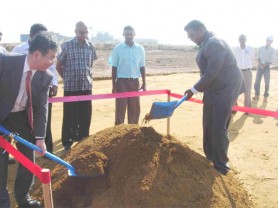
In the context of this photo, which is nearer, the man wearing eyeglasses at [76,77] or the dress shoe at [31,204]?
the dress shoe at [31,204]

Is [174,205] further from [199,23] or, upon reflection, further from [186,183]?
[199,23]

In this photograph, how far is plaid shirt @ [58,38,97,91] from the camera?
202 inches

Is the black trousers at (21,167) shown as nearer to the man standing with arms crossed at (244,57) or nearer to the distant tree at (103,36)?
the man standing with arms crossed at (244,57)

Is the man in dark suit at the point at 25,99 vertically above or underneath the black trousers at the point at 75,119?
above

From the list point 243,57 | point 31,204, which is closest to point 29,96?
point 31,204

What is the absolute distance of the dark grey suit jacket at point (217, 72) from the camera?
390 cm

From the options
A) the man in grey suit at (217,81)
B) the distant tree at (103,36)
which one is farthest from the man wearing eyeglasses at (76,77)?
the distant tree at (103,36)

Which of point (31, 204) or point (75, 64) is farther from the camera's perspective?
point (75, 64)

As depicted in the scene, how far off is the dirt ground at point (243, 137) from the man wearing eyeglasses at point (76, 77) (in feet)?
1.45

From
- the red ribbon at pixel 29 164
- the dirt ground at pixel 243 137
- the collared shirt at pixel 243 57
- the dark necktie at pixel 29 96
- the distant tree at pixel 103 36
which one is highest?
the distant tree at pixel 103 36

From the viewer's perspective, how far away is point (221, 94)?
4.05 m

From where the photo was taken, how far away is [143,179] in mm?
3455

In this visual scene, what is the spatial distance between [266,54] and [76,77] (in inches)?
256

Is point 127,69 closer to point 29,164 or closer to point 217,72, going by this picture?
point 217,72
